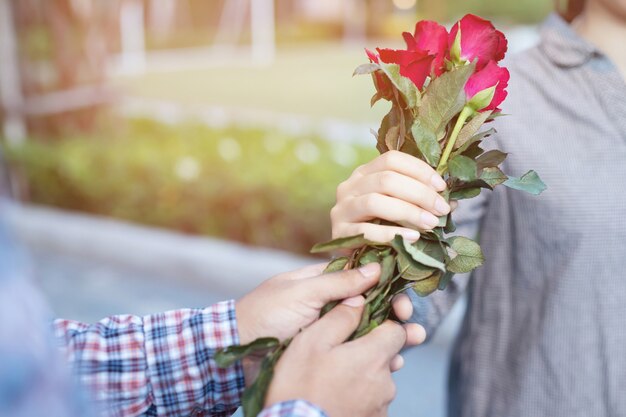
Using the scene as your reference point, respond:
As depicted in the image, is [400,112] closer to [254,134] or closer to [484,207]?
[484,207]

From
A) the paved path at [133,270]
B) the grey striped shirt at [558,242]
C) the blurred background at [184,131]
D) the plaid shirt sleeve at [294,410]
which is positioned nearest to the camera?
the plaid shirt sleeve at [294,410]

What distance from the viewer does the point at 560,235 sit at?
4.64 feet

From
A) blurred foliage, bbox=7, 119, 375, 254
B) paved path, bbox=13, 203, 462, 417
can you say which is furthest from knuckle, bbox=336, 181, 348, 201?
blurred foliage, bbox=7, 119, 375, 254

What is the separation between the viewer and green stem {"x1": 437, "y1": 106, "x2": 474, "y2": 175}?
1.04 metres

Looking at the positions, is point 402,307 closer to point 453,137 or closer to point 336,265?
point 336,265

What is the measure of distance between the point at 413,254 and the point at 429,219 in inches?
2.7

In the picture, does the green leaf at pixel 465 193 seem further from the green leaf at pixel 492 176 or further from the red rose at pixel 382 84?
the red rose at pixel 382 84

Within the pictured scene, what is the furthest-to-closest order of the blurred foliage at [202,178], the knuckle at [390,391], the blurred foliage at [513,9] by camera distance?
the blurred foliage at [202,178]
the blurred foliage at [513,9]
the knuckle at [390,391]

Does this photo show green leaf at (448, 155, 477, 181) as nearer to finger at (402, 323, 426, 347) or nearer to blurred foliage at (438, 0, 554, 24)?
finger at (402, 323, 426, 347)

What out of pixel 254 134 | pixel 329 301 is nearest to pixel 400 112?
pixel 329 301

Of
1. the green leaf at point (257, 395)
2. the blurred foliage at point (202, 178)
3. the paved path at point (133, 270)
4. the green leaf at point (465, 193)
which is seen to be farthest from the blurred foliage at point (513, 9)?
the green leaf at point (257, 395)

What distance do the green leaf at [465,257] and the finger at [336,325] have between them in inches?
5.4

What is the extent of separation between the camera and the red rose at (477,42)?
3.36 ft

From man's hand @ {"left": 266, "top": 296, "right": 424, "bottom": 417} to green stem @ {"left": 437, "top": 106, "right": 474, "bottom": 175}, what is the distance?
235 mm
